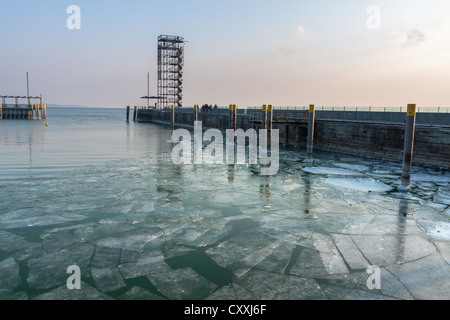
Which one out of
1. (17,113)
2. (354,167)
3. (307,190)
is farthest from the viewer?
(17,113)

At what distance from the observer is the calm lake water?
6.04 metres

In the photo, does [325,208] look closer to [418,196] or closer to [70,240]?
[418,196]

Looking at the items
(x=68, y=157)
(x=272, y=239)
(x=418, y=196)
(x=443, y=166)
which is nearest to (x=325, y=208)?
(x=272, y=239)

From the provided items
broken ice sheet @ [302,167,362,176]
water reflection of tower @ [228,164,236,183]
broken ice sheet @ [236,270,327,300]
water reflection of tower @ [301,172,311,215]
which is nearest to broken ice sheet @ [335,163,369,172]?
broken ice sheet @ [302,167,362,176]

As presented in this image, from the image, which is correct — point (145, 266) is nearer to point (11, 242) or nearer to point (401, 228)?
point (11, 242)

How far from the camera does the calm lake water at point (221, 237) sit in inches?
238

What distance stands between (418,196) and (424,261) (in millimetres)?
6510

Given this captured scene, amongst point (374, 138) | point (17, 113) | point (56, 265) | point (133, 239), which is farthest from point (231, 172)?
point (17, 113)

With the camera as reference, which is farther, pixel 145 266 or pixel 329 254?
pixel 329 254

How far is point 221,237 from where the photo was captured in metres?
8.40

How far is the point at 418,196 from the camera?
12805 millimetres

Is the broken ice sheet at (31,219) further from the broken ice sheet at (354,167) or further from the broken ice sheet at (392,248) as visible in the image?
the broken ice sheet at (354,167)

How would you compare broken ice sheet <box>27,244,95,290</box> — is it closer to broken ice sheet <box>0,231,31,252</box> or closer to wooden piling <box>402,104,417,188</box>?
broken ice sheet <box>0,231,31,252</box>
